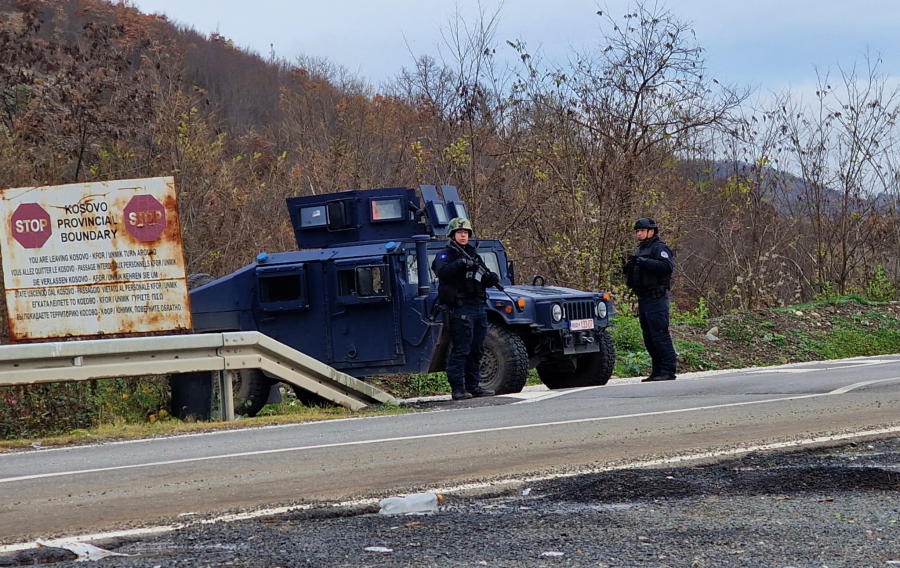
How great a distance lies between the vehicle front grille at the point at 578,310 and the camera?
41.5 ft

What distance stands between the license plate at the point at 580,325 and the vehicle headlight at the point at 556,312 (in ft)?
0.71

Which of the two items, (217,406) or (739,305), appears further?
(739,305)

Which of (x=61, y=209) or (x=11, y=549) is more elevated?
(x=61, y=209)

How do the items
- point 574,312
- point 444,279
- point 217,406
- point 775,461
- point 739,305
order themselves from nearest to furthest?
point 775,461 → point 217,406 → point 444,279 → point 574,312 → point 739,305

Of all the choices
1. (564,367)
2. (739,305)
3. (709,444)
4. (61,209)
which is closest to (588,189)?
(739,305)

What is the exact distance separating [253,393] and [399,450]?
540cm

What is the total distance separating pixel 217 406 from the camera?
34.8 ft

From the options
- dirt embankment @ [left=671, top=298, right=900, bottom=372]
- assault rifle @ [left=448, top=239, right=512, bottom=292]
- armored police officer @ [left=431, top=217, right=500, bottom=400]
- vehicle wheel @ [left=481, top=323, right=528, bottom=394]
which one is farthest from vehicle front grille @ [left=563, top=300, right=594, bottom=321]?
dirt embankment @ [left=671, top=298, right=900, bottom=372]

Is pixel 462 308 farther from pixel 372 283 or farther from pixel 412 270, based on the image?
pixel 372 283

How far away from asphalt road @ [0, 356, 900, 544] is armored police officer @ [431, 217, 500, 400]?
2.99ft

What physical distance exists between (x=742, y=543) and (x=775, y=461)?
212 centimetres

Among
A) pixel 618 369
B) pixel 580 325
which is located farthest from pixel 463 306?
pixel 618 369

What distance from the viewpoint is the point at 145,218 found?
11.7 meters

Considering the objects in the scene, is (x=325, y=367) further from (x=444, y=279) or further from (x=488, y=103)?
(x=488, y=103)
